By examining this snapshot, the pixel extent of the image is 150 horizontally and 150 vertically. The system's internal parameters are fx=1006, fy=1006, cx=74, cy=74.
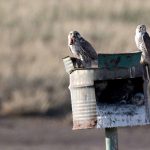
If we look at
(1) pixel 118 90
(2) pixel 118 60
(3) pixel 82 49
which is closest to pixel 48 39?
(3) pixel 82 49

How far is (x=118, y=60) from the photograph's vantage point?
7.77 meters

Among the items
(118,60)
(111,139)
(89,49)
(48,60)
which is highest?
(48,60)

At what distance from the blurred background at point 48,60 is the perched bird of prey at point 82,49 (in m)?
7.72

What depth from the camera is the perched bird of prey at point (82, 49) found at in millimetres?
9984

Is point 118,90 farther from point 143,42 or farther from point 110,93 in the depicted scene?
point 143,42

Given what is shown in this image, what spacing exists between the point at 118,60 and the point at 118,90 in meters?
0.32

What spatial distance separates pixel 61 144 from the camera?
1914 cm

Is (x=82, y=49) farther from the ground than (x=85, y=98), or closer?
farther from the ground

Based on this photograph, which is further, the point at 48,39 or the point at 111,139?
the point at 48,39

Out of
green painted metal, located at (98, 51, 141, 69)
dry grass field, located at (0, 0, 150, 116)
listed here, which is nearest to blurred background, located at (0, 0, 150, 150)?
dry grass field, located at (0, 0, 150, 116)

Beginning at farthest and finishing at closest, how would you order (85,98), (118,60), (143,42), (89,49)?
(143,42)
(89,49)
(85,98)
(118,60)

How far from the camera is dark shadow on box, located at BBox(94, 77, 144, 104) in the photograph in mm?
7918

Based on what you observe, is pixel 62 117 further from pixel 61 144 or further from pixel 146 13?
pixel 146 13

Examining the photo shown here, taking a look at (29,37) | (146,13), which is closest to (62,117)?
(29,37)
